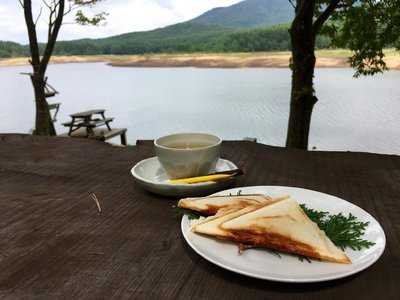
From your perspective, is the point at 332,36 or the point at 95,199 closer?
the point at 95,199

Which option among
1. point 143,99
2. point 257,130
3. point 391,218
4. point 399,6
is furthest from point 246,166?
point 143,99

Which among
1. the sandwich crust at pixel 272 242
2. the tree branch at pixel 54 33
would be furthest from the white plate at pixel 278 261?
the tree branch at pixel 54 33

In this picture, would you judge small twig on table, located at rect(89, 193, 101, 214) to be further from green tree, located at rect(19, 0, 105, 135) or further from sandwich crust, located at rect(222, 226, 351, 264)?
green tree, located at rect(19, 0, 105, 135)

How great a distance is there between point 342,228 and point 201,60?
1046 centimetres

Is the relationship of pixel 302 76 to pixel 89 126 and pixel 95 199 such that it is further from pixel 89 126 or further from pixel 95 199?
pixel 89 126

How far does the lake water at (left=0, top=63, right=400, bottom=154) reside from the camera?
4.44m

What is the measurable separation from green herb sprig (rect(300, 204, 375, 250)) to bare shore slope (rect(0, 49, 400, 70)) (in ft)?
22.5

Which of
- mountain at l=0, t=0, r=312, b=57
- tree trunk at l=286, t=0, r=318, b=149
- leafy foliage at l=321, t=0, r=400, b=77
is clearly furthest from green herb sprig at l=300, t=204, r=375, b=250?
mountain at l=0, t=0, r=312, b=57

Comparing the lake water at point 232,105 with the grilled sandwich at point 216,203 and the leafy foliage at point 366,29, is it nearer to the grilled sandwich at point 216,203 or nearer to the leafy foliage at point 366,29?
the leafy foliage at point 366,29

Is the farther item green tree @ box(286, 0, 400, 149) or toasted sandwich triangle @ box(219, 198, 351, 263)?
green tree @ box(286, 0, 400, 149)

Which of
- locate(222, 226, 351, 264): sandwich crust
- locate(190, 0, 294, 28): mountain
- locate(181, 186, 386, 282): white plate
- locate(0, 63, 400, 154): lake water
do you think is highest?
locate(190, 0, 294, 28): mountain

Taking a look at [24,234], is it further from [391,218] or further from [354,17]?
[354,17]

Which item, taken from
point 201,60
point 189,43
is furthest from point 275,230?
point 189,43

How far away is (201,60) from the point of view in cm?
1065
